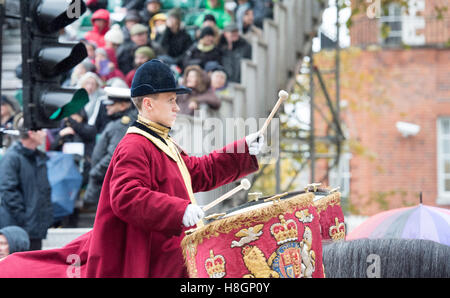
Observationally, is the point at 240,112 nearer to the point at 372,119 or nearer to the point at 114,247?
the point at 114,247

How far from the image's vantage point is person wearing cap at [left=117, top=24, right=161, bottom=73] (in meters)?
9.36

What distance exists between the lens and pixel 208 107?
810 cm

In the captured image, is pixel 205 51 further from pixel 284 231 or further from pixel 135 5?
pixel 284 231

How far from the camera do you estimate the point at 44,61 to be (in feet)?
18.2

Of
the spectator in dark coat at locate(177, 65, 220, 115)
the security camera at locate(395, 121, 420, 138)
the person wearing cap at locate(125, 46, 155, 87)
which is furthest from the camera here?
the security camera at locate(395, 121, 420, 138)

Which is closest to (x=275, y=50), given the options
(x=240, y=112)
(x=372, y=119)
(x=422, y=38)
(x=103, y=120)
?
(x=240, y=112)

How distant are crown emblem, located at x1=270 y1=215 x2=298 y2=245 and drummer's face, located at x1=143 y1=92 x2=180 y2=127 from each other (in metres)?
0.92

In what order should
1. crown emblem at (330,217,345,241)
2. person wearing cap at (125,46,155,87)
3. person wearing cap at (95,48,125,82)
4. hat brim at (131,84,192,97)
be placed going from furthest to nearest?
person wearing cap at (95,48,125,82) → person wearing cap at (125,46,155,87) → crown emblem at (330,217,345,241) → hat brim at (131,84,192,97)

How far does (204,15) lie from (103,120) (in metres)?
2.57

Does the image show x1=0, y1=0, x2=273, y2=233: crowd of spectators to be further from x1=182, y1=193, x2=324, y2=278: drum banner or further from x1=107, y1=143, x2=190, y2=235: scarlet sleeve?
x1=182, y1=193, x2=324, y2=278: drum banner

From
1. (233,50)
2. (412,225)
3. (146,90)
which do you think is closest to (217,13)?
(233,50)

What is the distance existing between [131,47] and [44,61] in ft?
13.0

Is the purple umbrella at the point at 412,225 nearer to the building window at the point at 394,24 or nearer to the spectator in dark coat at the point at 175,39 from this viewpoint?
the spectator in dark coat at the point at 175,39

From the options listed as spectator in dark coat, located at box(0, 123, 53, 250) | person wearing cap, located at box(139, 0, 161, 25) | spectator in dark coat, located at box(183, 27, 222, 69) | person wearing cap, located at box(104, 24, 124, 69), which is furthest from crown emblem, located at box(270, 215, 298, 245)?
person wearing cap, located at box(139, 0, 161, 25)
